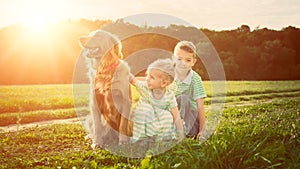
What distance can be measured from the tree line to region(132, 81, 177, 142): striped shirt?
1009 cm

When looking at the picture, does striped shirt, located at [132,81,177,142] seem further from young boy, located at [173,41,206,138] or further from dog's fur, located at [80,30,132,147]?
young boy, located at [173,41,206,138]

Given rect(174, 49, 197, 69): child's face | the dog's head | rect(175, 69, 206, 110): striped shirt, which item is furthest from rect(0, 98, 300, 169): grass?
the dog's head

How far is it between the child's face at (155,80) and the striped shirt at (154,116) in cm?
13

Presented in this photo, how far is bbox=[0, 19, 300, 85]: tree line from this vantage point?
18.4m

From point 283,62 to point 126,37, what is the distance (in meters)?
8.66

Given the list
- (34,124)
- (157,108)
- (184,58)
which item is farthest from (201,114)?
(34,124)

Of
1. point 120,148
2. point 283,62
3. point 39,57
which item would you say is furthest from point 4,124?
point 283,62

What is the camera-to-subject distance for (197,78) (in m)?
5.51

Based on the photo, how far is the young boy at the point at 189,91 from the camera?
5410 mm

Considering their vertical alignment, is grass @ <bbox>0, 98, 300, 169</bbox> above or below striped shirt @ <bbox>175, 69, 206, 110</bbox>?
below

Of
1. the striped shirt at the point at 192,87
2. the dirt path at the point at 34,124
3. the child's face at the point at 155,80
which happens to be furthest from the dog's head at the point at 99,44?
the dirt path at the point at 34,124

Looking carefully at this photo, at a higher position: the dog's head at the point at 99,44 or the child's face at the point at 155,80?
the dog's head at the point at 99,44

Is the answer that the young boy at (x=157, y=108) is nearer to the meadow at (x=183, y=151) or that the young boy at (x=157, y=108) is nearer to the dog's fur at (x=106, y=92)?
the dog's fur at (x=106, y=92)

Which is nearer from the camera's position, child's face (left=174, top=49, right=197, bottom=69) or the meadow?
the meadow
